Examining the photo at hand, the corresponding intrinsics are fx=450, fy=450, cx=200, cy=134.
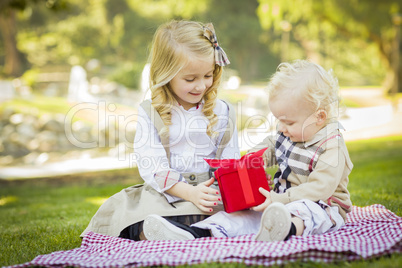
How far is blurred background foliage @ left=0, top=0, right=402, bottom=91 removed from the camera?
784 inches

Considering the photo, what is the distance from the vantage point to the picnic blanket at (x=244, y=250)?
1.80m

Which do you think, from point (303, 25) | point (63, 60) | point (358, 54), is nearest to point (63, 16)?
point (63, 60)

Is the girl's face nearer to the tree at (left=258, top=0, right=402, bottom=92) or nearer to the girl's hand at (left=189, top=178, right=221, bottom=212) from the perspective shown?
the girl's hand at (left=189, top=178, right=221, bottom=212)

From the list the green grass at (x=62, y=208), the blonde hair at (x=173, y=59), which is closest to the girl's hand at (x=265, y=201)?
the green grass at (x=62, y=208)

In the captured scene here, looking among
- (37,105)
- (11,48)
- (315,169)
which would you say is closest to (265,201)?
(315,169)

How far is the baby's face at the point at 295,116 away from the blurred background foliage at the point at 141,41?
51.0 feet

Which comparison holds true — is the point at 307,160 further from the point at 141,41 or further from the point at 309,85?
the point at 141,41

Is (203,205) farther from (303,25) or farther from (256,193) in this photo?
(303,25)

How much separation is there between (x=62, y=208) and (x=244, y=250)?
2801 millimetres

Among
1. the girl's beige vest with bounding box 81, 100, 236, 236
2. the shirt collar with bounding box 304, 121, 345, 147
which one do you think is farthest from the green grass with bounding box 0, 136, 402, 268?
the shirt collar with bounding box 304, 121, 345, 147

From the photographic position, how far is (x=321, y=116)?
7.53 ft

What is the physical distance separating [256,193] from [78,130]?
11901mm

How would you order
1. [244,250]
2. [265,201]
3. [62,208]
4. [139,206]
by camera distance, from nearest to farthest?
[244,250] → [265,201] → [139,206] → [62,208]


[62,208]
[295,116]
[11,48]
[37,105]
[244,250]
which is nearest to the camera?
[244,250]
